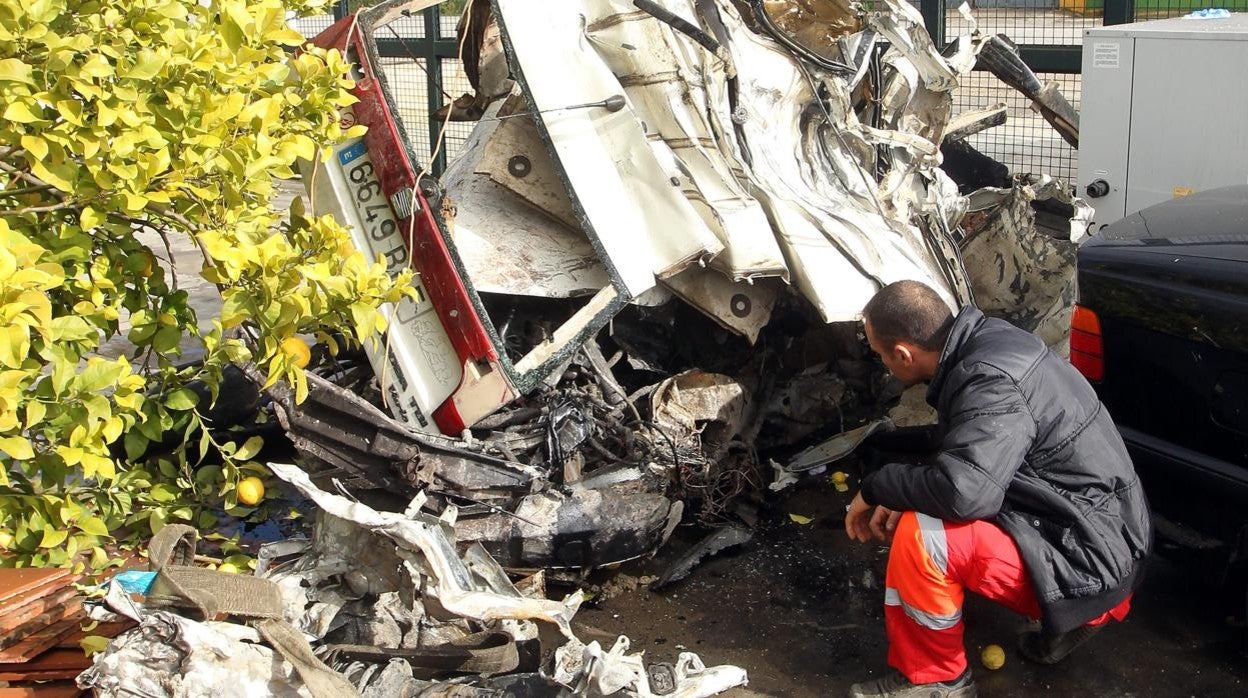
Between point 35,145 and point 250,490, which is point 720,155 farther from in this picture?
point 35,145

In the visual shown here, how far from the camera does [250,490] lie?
4402 mm

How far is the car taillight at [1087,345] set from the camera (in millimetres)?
3799

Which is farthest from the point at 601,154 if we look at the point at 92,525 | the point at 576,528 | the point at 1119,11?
the point at 1119,11

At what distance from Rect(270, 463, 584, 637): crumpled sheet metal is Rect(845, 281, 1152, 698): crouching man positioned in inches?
40.9

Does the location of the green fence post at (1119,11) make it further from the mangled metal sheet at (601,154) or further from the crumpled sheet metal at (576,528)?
the crumpled sheet metal at (576,528)

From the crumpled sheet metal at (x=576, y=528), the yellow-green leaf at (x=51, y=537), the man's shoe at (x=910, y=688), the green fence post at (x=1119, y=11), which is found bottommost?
the man's shoe at (x=910, y=688)

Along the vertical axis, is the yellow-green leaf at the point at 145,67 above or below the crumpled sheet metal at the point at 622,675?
above

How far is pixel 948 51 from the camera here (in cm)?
572

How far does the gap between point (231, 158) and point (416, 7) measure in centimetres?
153

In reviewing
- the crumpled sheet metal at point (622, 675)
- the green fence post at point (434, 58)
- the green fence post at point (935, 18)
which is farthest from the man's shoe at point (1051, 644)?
the green fence post at point (434, 58)

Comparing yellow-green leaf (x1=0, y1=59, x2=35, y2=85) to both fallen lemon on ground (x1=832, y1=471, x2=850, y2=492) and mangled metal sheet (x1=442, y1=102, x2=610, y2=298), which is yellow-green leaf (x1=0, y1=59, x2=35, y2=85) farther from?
fallen lemon on ground (x1=832, y1=471, x2=850, y2=492)

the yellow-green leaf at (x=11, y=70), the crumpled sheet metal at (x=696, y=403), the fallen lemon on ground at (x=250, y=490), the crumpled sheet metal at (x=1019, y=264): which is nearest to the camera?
the yellow-green leaf at (x=11, y=70)

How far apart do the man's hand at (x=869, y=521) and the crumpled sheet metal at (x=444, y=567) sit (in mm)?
930

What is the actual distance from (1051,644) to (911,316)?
3.85 ft
